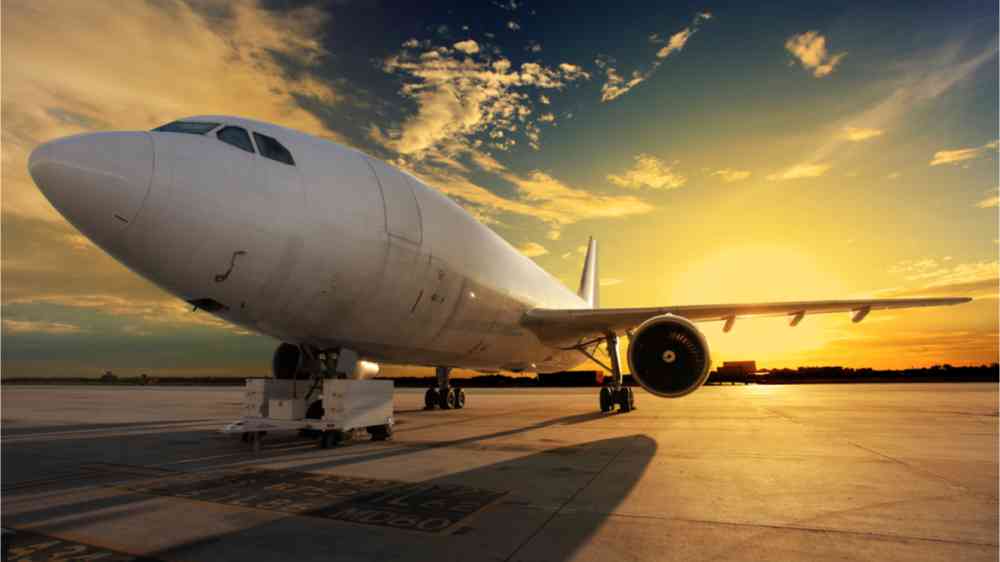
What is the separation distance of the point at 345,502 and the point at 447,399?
1487 cm

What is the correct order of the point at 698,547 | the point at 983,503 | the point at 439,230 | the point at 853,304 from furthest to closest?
the point at 853,304, the point at 439,230, the point at 983,503, the point at 698,547

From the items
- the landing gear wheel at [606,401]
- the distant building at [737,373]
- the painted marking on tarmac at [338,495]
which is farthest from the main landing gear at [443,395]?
the distant building at [737,373]

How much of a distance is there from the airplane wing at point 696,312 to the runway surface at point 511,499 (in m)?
3.82

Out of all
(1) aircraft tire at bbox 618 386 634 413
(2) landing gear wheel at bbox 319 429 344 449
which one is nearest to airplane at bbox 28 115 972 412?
(2) landing gear wheel at bbox 319 429 344 449

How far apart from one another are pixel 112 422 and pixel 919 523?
670 inches

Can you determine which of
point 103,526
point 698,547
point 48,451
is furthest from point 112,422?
point 698,547

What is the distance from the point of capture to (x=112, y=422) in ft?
46.6

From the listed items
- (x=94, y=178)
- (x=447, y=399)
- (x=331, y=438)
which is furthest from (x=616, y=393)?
(x=94, y=178)

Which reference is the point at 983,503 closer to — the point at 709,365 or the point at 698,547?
the point at 698,547

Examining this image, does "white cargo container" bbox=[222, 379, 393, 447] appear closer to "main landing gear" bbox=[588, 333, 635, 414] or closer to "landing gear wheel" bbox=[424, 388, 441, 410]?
"main landing gear" bbox=[588, 333, 635, 414]

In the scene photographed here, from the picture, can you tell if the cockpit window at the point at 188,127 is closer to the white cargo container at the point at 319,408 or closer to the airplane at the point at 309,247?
the airplane at the point at 309,247

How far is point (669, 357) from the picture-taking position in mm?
10250

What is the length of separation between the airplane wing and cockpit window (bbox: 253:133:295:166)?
25.1 feet

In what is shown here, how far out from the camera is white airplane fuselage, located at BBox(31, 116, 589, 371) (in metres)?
5.50
